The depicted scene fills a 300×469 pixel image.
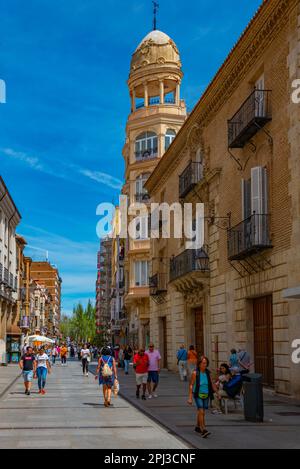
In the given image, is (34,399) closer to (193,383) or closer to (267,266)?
(267,266)

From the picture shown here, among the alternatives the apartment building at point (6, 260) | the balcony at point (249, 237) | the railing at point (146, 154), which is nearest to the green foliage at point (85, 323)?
the apartment building at point (6, 260)

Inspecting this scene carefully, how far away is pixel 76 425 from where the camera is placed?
1440 cm

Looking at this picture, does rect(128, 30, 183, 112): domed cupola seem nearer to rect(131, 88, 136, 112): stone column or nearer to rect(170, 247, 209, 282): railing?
rect(131, 88, 136, 112): stone column

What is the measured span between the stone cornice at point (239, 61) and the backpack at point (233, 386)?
1042 centimetres

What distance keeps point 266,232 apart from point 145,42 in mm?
32439

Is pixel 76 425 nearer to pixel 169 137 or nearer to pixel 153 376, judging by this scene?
pixel 153 376

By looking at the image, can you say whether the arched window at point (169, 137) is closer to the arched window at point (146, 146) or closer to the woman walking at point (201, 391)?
the arched window at point (146, 146)

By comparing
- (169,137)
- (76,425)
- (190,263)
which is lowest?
(76,425)

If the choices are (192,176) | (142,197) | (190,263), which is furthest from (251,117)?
(142,197)

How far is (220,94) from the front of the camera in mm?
26547

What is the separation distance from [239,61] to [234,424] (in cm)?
1365

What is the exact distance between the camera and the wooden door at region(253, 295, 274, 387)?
21.4m

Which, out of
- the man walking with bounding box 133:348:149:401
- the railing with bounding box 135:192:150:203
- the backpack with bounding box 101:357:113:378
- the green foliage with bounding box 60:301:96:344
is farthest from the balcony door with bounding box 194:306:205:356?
the green foliage with bounding box 60:301:96:344

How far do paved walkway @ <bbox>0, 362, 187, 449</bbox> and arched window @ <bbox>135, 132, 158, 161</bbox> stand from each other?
2839 cm
